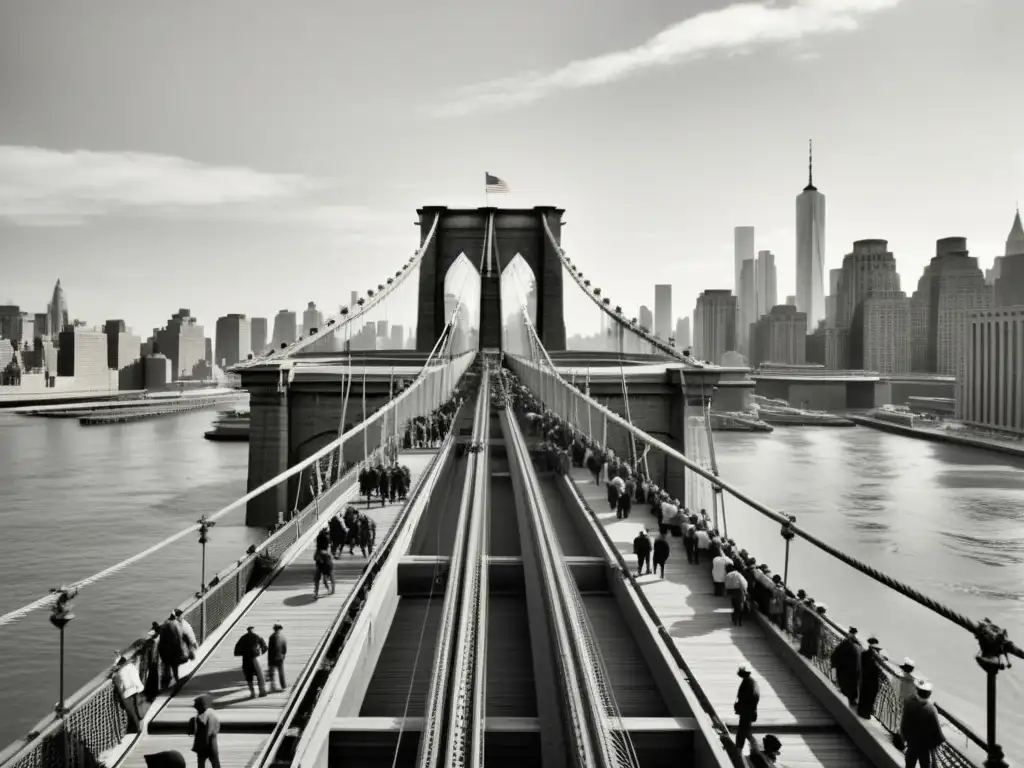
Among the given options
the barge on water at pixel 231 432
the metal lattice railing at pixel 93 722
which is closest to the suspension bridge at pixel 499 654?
the metal lattice railing at pixel 93 722

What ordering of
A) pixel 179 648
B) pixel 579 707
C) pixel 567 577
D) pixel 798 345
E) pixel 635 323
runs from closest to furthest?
pixel 579 707, pixel 179 648, pixel 567 577, pixel 635 323, pixel 798 345

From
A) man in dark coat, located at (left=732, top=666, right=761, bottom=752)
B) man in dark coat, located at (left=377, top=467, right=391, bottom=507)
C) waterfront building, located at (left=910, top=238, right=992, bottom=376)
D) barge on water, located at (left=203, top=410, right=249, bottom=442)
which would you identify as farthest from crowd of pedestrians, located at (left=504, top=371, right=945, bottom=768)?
waterfront building, located at (left=910, top=238, right=992, bottom=376)

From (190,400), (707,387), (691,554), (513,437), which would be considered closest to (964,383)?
(707,387)

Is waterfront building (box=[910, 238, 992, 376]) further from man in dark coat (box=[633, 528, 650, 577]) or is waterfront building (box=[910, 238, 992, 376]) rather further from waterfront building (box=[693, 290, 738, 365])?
man in dark coat (box=[633, 528, 650, 577])

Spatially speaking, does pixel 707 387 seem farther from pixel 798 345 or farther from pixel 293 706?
pixel 798 345

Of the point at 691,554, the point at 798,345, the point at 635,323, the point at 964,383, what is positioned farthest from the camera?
the point at 798,345

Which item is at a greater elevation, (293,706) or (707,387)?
(707,387)

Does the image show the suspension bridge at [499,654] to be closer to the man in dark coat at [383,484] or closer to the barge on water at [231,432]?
the man in dark coat at [383,484]
